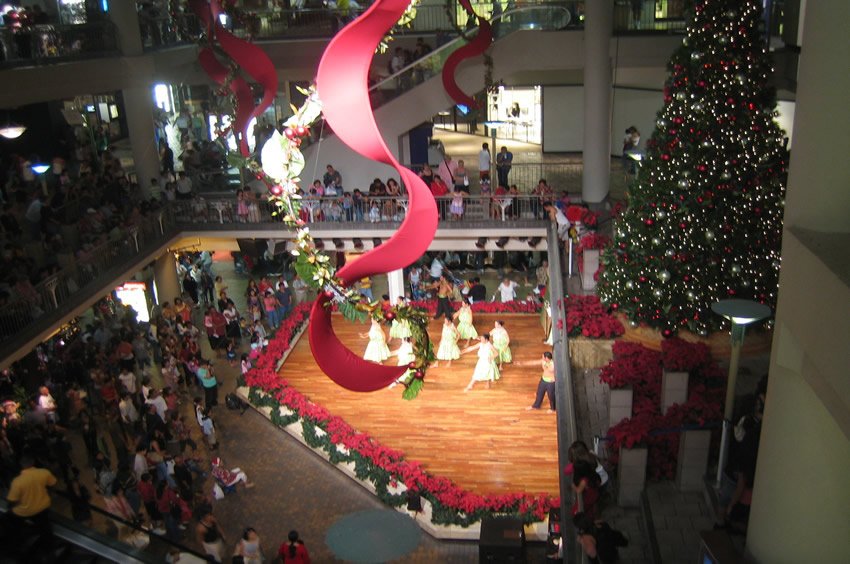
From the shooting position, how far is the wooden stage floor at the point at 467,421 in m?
13.6

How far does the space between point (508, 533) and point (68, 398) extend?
8175 mm

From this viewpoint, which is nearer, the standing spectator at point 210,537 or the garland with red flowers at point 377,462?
the standing spectator at point 210,537

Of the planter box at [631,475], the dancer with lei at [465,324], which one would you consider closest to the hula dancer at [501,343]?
the dancer with lei at [465,324]

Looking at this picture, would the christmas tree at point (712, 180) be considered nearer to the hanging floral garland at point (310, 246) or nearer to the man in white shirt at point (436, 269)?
the hanging floral garland at point (310, 246)

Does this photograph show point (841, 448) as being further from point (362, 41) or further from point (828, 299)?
point (362, 41)

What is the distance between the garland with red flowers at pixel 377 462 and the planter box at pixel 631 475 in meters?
3.00

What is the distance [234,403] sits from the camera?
16203mm

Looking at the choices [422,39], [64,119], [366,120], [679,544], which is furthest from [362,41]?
[64,119]

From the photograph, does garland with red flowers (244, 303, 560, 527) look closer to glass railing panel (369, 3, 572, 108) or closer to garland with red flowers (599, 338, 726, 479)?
garland with red flowers (599, 338, 726, 479)

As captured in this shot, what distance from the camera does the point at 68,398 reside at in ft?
46.7

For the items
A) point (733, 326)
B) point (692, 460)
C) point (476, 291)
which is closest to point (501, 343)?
point (476, 291)

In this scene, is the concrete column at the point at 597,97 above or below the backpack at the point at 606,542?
above

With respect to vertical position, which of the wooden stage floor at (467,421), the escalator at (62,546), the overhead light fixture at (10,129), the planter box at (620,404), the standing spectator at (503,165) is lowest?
the wooden stage floor at (467,421)

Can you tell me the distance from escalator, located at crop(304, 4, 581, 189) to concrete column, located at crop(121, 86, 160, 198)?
3809mm
